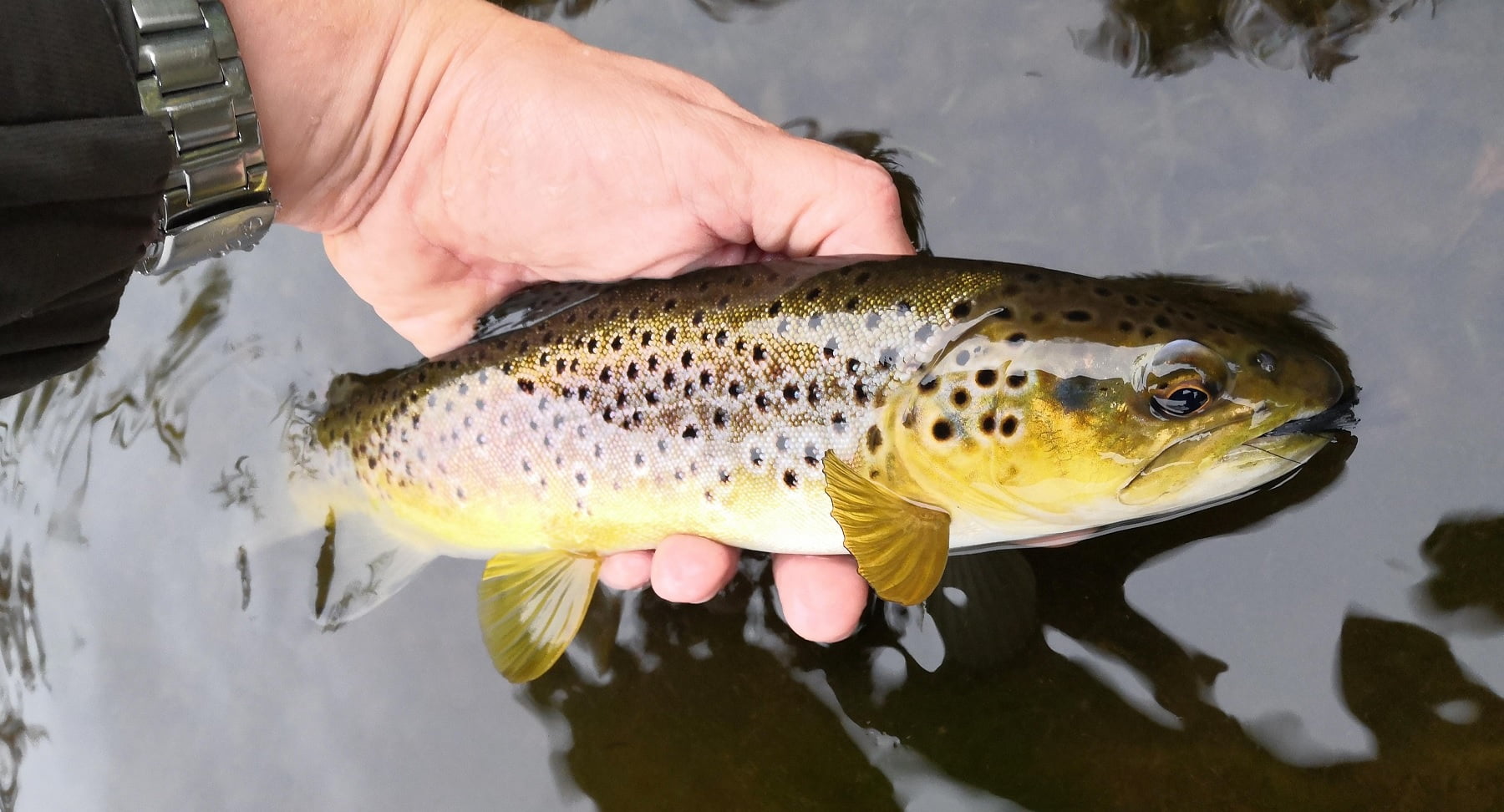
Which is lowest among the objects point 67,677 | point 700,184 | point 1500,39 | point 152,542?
point 67,677

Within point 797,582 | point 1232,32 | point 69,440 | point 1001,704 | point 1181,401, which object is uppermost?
point 1232,32

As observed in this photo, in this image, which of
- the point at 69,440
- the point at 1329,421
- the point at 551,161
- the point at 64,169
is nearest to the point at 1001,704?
the point at 1329,421

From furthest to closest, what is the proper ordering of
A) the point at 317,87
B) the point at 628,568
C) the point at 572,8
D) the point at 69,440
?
the point at 69,440 < the point at 572,8 < the point at 628,568 < the point at 317,87

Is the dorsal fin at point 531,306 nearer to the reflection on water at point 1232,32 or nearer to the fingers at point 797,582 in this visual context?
the fingers at point 797,582

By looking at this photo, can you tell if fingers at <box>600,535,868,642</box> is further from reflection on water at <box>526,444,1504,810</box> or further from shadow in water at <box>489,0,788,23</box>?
shadow in water at <box>489,0,788,23</box>

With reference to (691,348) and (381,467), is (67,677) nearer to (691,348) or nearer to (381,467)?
(381,467)

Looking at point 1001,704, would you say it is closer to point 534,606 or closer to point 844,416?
point 844,416

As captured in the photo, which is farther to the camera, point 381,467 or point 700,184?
point 381,467

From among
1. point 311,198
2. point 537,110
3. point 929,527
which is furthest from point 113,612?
point 929,527
